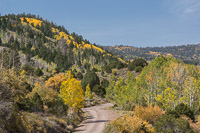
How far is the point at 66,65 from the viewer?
12425 centimetres

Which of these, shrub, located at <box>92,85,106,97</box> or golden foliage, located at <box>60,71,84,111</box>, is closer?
golden foliage, located at <box>60,71,84,111</box>

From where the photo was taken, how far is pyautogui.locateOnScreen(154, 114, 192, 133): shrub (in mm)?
19375

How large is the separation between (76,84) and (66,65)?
96.3 m

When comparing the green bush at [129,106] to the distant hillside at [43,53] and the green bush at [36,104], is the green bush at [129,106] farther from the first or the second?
the distant hillside at [43,53]

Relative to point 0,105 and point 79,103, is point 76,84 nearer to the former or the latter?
point 79,103

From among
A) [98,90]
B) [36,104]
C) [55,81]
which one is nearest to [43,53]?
[98,90]

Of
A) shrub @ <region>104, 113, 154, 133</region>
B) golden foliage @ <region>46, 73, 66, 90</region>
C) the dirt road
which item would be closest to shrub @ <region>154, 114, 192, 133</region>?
shrub @ <region>104, 113, 154, 133</region>

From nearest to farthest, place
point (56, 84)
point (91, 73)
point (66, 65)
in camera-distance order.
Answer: point (56, 84), point (91, 73), point (66, 65)

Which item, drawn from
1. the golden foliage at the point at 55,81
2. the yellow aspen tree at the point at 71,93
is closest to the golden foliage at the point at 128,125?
the yellow aspen tree at the point at 71,93

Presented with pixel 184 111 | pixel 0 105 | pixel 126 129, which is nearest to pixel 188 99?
pixel 184 111

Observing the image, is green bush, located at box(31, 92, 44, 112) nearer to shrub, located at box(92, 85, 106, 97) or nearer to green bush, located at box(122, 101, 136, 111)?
green bush, located at box(122, 101, 136, 111)

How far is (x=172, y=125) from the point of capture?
20.1 m

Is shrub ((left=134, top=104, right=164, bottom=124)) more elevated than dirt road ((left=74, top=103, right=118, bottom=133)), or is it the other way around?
shrub ((left=134, top=104, right=164, bottom=124))

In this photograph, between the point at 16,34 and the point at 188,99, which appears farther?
the point at 16,34
